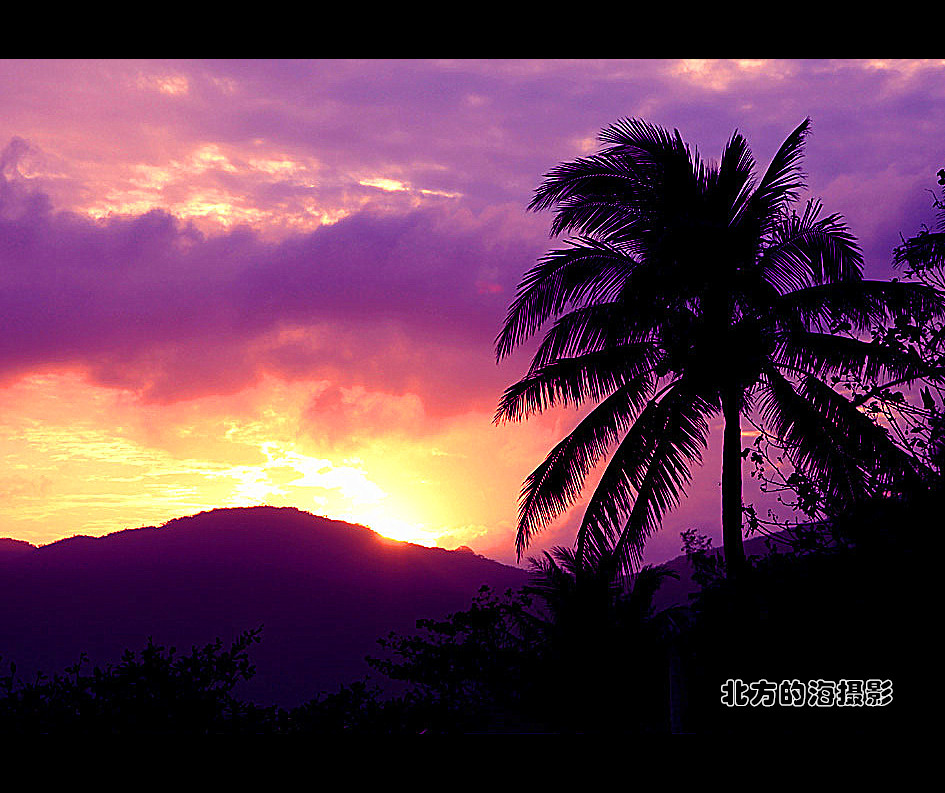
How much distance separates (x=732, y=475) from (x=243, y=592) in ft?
158

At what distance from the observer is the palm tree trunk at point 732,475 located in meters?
9.91

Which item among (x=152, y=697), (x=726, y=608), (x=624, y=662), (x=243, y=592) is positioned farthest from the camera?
(x=243, y=592)

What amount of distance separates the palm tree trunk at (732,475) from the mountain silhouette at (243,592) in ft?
113

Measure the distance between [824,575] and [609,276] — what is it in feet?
18.4

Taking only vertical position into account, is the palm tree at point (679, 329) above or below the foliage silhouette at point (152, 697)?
above

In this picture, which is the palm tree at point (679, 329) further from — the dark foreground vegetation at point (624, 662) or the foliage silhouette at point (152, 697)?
the foliage silhouette at point (152, 697)

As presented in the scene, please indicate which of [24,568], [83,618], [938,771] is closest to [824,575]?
[938,771]

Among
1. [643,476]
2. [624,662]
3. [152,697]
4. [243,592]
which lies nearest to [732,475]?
[643,476]

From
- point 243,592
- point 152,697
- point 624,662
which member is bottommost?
point 152,697

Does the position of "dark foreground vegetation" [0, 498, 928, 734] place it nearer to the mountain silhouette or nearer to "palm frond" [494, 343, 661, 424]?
"palm frond" [494, 343, 661, 424]

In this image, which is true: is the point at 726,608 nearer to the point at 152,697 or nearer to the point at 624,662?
the point at 624,662

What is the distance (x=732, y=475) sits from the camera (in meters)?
10.2

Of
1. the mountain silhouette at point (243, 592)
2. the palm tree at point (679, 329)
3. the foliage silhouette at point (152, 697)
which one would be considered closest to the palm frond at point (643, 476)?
the palm tree at point (679, 329)
